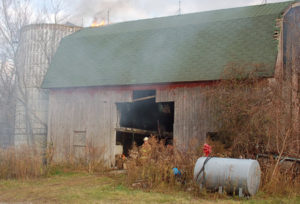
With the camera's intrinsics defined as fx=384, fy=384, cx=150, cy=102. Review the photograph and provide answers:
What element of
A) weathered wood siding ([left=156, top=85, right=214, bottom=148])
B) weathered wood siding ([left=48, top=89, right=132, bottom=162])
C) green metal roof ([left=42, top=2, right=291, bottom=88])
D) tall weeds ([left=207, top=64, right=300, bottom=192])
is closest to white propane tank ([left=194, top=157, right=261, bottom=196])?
tall weeds ([left=207, top=64, right=300, bottom=192])

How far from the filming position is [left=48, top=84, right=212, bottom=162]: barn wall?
15.4 meters

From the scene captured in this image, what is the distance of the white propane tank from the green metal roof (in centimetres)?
522

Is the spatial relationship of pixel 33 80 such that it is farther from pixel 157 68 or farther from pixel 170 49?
pixel 170 49

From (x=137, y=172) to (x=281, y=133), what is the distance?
4.51m

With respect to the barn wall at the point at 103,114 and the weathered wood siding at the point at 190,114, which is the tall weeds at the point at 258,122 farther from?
the barn wall at the point at 103,114

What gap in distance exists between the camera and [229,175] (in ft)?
32.0

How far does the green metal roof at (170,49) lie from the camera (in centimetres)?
1566

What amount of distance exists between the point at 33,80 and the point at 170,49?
29.5 feet

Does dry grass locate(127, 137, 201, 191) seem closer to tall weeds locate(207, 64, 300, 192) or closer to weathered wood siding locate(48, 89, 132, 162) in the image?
tall weeds locate(207, 64, 300, 192)

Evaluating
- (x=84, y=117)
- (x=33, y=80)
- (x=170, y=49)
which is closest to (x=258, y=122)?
(x=170, y=49)

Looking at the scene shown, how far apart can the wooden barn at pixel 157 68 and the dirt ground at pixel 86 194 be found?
377cm

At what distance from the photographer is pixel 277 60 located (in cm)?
1522

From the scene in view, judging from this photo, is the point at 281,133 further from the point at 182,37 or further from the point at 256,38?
the point at 182,37

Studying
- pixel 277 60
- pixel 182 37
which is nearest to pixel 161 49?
pixel 182 37
